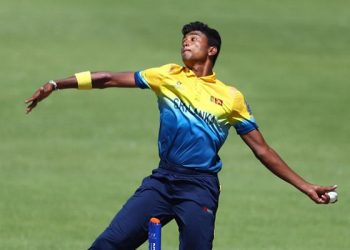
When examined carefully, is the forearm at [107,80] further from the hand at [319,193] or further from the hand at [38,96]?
the hand at [319,193]

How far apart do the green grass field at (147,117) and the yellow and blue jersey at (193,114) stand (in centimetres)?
408

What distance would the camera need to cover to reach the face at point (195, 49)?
401 inches

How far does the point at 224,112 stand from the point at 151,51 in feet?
55.8

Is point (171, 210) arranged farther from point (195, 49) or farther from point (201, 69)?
point (195, 49)

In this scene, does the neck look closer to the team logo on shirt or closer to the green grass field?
the team logo on shirt

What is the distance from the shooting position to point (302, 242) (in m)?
14.5

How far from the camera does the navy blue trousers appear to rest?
9.75 meters

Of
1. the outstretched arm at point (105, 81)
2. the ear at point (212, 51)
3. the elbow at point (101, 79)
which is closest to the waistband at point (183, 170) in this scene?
the outstretched arm at point (105, 81)

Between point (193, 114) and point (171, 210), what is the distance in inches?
33.7

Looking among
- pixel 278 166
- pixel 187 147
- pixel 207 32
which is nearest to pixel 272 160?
pixel 278 166

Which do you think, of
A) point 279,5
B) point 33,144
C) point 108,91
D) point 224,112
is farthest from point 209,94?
point 279,5

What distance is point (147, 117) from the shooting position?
73.6 feet

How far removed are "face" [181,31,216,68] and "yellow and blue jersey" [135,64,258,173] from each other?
0.34 ft

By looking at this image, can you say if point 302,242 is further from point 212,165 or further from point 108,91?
point 108,91
